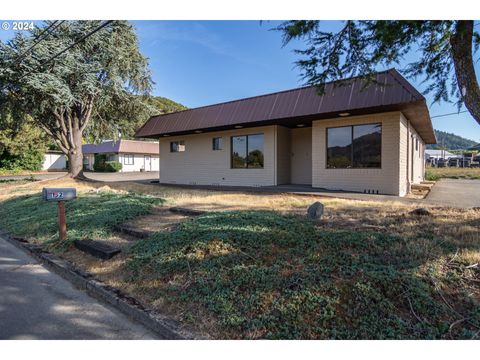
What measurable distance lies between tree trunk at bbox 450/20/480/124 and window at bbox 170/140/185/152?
44.7 ft

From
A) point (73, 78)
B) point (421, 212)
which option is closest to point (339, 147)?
point (421, 212)

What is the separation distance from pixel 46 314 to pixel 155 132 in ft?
44.9

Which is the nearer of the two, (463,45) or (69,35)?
(463,45)

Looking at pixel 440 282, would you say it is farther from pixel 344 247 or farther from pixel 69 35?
pixel 69 35

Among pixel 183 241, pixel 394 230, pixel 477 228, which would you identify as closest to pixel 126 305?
pixel 183 241

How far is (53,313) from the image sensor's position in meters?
3.31

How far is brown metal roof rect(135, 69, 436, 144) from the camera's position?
8727mm

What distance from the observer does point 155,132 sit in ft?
52.9

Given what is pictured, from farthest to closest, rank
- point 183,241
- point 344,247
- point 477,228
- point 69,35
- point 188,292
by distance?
point 69,35 → point 477,228 → point 183,241 → point 344,247 → point 188,292

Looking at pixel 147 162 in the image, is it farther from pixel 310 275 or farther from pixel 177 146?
pixel 310 275

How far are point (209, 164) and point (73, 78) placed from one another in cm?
868

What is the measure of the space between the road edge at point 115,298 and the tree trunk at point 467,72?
16.9ft

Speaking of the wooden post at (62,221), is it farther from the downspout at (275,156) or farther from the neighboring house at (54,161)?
the neighboring house at (54,161)

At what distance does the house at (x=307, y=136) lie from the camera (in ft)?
Answer: 31.8
